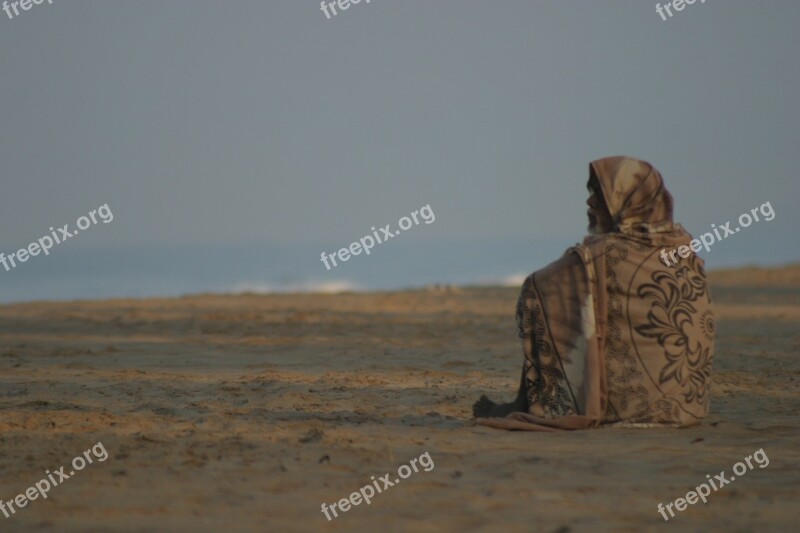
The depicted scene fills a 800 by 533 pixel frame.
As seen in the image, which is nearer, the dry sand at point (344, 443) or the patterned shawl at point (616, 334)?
the dry sand at point (344, 443)

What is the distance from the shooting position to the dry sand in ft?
17.1

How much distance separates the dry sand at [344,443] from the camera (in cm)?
521

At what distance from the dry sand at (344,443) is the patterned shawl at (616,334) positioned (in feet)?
0.71

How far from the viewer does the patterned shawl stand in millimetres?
7285

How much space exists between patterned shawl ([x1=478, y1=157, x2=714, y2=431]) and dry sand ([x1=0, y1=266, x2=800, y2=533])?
216 mm

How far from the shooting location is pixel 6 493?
5559mm

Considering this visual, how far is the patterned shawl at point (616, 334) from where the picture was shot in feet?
23.9

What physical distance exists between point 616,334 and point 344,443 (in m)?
1.94

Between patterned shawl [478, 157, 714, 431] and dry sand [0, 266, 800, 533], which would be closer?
dry sand [0, 266, 800, 533]

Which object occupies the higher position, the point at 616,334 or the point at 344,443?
the point at 616,334

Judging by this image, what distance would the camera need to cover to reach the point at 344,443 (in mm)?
6684

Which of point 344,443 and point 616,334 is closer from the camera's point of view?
point 344,443

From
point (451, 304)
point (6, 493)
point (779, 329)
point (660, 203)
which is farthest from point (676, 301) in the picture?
point (451, 304)

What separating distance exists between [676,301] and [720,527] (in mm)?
2476
